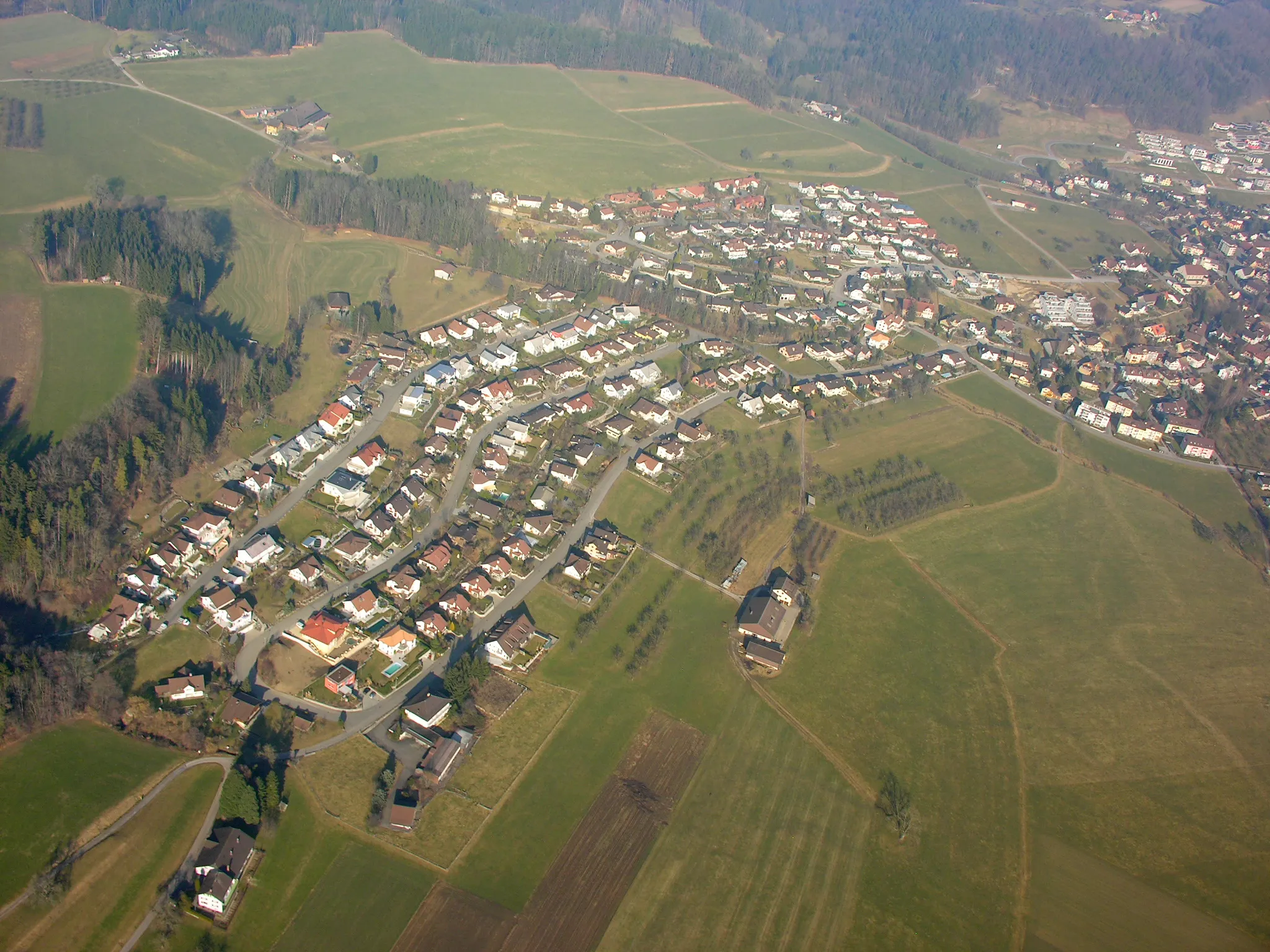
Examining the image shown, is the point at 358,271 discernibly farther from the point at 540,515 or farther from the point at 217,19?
the point at 217,19

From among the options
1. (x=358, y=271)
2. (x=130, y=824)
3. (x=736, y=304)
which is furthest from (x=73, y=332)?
(x=736, y=304)

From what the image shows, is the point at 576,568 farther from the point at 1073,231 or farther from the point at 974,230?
the point at 1073,231

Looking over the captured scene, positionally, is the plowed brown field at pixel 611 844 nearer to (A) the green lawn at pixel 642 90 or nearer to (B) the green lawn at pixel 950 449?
(B) the green lawn at pixel 950 449

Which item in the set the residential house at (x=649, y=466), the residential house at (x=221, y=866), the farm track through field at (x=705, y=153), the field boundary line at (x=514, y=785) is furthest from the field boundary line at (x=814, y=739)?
the farm track through field at (x=705, y=153)

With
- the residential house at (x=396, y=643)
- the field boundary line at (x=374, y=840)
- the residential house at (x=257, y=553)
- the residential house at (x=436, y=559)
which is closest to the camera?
the field boundary line at (x=374, y=840)

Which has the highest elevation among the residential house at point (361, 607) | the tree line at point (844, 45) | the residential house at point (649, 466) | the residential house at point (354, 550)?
the tree line at point (844, 45)

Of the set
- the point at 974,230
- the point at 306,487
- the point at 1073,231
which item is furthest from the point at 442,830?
the point at 1073,231
